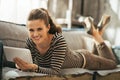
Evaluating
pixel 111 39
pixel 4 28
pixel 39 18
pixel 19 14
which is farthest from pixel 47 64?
pixel 111 39

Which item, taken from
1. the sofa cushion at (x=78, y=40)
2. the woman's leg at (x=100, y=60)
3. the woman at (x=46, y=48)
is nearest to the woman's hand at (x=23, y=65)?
the woman at (x=46, y=48)

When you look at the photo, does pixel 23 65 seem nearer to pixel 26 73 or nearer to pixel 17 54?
pixel 26 73

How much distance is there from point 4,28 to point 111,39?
209 cm

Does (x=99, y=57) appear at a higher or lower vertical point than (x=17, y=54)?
lower

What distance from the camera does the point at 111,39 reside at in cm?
376

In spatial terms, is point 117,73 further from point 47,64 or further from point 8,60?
point 8,60

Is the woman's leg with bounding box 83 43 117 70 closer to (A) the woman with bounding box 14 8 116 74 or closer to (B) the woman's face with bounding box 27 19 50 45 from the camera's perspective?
(A) the woman with bounding box 14 8 116 74

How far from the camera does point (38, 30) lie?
1.76 meters

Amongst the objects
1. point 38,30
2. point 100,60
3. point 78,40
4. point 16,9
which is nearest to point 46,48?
point 38,30

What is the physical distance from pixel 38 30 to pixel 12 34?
0.42m

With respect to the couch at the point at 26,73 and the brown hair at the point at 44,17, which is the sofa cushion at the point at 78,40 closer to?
the couch at the point at 26,73

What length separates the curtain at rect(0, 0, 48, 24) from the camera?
2.71m

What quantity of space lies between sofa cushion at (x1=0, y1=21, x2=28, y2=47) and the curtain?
0.53 meters

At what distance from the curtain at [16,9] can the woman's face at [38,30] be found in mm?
1033
